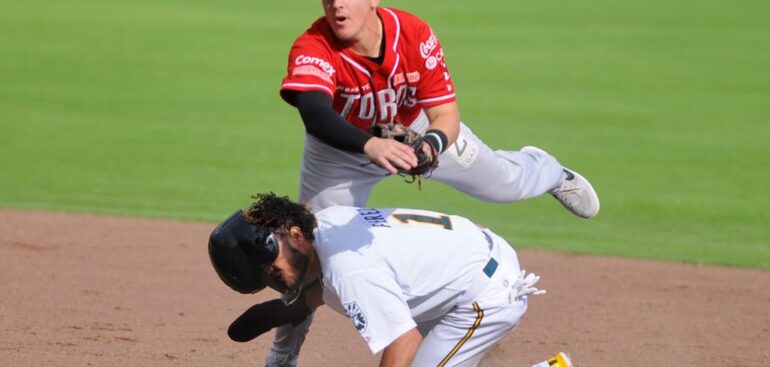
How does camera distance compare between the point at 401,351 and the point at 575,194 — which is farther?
the point at 575,194

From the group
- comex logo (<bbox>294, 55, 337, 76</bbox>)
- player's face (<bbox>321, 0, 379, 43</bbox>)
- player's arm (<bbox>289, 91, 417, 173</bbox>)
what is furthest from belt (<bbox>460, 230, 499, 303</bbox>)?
player's face (<bbox>321, 0, 379, 43</bbox>)

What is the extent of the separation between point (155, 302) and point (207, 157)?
4.14 m

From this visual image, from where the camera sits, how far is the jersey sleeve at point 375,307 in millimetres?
3936

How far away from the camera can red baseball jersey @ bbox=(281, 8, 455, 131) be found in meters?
5.03

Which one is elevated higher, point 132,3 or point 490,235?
point 490,235

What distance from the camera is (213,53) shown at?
1507 centimetres

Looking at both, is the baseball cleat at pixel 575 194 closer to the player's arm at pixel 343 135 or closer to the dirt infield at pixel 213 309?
the dirt infield at pixel 213 309

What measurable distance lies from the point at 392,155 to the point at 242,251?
0.65 meters

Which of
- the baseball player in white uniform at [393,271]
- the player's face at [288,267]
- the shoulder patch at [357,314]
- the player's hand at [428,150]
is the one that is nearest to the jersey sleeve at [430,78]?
the baseball player in white uniform at [393,271]

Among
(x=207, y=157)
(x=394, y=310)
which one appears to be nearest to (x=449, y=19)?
(x=207, y=157)

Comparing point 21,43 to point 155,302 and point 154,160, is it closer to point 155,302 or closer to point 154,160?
point 154,160

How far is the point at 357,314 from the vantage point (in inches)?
157

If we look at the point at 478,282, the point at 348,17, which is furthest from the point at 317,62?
the point at 478,282

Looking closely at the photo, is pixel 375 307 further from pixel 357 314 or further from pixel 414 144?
pixel 414 144
